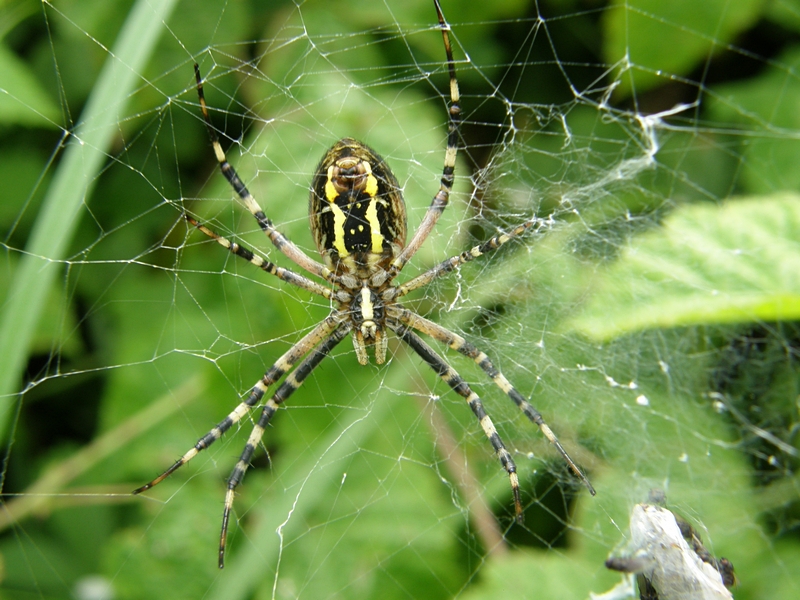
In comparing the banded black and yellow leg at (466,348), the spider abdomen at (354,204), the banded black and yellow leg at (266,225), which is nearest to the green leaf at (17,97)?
the banded black and yellow leg at (266,225)

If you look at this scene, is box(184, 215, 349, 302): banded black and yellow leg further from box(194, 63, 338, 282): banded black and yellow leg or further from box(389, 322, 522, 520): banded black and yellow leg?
box(389, 322, 522, 520): banded black and yellow leg

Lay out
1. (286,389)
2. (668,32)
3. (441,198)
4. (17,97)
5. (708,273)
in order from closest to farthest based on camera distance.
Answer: (708,273)
(441,198)
(286,389)
(17,97)
(668,32)

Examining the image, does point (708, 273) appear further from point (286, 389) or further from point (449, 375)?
point (286, 389)

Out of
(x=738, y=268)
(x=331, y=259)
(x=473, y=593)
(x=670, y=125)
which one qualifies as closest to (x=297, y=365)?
(x=331, y=259)

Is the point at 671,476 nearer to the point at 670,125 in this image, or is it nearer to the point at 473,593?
the point at 473,593

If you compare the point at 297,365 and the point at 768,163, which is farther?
the point at 768,163

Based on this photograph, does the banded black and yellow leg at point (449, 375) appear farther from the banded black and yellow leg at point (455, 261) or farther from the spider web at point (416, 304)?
the banded black and yellow leg at point (455, 261)

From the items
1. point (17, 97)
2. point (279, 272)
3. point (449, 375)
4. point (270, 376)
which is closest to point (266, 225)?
point (279, 272)
